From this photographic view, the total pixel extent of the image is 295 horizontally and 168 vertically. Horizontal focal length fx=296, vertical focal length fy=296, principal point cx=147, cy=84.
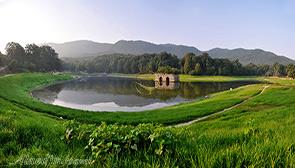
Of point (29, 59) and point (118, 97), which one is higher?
point (29, 59)

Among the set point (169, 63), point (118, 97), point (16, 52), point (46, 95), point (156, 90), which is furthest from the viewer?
point (169, 63)

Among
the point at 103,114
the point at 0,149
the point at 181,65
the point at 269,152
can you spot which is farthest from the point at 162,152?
the point at 181,65

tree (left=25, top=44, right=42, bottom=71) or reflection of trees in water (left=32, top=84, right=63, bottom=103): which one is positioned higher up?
tree (left=25, top=44, right=42, bottom=71)

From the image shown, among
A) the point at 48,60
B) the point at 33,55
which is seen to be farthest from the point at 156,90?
the point at 48,60

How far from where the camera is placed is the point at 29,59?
166375mm

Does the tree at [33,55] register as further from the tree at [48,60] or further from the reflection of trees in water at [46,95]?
the reflection of trees in water at [46,95]

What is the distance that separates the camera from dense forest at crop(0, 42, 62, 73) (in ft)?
453

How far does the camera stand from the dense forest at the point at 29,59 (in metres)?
138

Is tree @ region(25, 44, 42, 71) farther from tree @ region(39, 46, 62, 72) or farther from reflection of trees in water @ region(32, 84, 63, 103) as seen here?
reflection of trees in water @ region(32, 84, 63, 103)

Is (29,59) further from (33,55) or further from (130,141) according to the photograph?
(130,141)

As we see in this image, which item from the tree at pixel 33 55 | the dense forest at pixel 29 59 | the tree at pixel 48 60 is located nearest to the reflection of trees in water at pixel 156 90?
the dense forest at pixel 29 59

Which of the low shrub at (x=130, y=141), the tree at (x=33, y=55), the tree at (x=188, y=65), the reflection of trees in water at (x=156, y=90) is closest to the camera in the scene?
the low shrub at (x=130, y=141)

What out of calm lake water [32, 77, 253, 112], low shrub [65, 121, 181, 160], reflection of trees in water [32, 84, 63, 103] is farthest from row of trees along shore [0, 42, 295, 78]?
low shrub [65, 121, 181, 160]

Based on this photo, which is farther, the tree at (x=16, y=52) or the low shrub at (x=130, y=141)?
the tree at (x=16, y=52)
